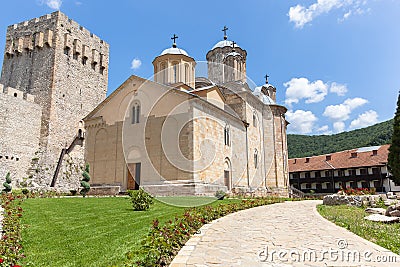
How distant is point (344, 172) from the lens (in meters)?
36.1

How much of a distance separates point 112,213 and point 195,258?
5297 mm

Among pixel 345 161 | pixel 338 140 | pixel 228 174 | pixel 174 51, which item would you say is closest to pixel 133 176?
pixel 228 174

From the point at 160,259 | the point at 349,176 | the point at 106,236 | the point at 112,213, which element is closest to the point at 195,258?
the point at 160,259

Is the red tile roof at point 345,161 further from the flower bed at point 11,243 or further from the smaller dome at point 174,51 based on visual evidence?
the flower bed at point 11,243

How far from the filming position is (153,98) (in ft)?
60.1

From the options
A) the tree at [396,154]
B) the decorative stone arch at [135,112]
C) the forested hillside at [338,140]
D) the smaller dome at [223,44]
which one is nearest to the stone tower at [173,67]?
the decorative stone arch at [135,112]

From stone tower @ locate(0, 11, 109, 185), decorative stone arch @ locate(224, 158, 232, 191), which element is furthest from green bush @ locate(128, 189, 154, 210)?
stone tower @ locate(0, 11, 109, 185)

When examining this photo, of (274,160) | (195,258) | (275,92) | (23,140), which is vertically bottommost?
(195,258)

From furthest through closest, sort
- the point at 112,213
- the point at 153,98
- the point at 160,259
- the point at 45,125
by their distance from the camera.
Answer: the point at 45,125 < the point at 153,98 < the point at 112,213 < the point at 160,259

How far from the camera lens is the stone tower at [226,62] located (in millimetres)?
27703

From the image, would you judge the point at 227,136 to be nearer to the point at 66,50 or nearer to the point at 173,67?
the point at 173,67

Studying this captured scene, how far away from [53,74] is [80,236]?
29770 millimetres

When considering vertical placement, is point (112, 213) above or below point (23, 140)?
below

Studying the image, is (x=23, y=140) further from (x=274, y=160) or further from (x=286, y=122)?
(x=286, y=122)
